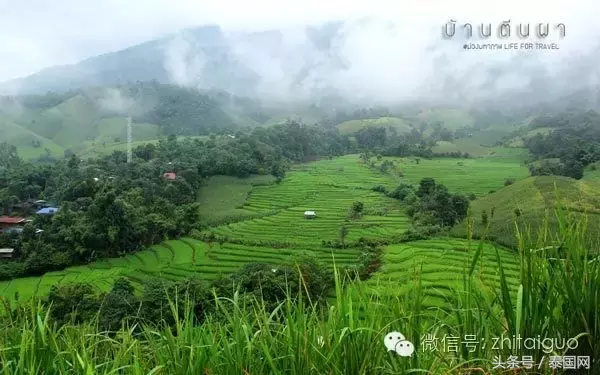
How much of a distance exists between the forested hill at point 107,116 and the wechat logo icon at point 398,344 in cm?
7180

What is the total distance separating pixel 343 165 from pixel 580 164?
20.4 metres

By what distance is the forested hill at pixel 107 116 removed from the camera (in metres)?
72.1

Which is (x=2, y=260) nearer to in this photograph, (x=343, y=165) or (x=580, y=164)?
(x=343, y=165)

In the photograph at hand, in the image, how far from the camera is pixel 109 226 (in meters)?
22.5

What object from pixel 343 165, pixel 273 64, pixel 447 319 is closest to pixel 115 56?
pixel 273 64

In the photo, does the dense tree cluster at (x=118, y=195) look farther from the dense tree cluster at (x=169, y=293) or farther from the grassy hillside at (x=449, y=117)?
the grassy hillside at (x=449, y=117)

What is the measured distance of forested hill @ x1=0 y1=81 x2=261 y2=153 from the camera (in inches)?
2837

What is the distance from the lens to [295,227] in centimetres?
2528

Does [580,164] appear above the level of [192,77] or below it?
below

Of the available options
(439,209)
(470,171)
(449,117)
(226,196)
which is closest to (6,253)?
(226,196)

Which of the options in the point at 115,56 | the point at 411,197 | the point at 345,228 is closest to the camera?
the point at 345,228

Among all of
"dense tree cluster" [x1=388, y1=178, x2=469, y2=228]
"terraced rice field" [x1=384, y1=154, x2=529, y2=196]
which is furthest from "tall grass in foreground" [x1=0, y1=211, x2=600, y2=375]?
"terraced rice field" [x1=384, y1=154, x2=529, y2=196]

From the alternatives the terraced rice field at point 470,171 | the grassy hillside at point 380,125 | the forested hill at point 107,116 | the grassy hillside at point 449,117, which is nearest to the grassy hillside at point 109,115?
the forested hill at point 107,116

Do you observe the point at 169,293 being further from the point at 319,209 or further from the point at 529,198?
the point at 529,198
